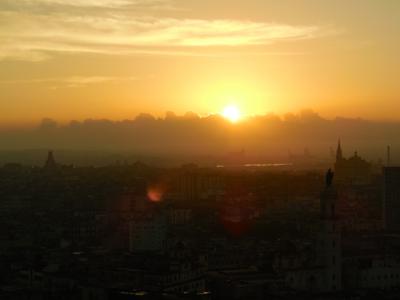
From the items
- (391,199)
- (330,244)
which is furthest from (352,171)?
→ (330,244)

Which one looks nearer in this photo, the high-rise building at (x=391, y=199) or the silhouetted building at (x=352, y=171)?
the high-rise building at (x=391, y=199)

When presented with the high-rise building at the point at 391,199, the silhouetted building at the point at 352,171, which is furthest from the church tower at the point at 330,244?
the silhouetted building at the point at 352,171

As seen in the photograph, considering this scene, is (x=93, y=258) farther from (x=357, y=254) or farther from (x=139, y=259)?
(x=357, y=254)

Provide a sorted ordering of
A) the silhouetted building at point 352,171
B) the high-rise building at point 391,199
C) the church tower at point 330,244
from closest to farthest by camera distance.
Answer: the church tower at point 330,244, the high-rise building at point 391,199, the silhouetted building at point 352,171

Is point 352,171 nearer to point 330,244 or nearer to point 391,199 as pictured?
point 391,199

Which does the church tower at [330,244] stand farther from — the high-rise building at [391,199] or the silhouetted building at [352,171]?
the silhouetted building at [352,171]
